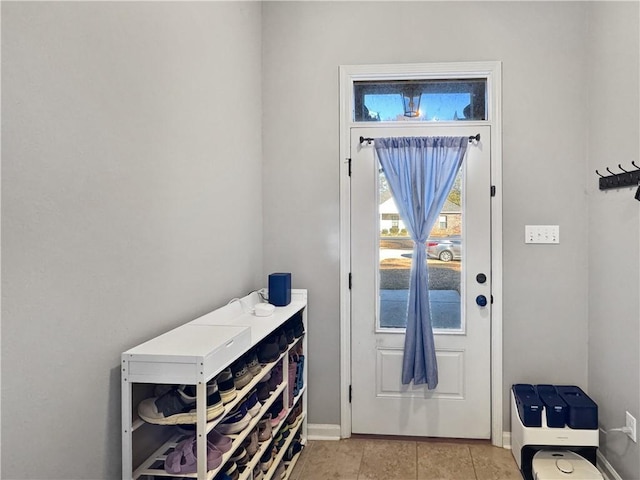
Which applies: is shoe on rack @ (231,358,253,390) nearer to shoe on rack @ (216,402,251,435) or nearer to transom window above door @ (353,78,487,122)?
shoe on rack @ (216,402,251,435)

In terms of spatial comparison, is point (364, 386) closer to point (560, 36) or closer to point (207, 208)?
point (207, 208)

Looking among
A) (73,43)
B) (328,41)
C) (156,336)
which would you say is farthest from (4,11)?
(328,41)

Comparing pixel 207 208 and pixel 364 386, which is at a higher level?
pixel 207 208

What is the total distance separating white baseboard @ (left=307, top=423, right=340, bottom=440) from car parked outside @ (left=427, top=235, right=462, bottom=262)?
51.1 inches

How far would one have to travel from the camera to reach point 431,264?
2828 millimetres

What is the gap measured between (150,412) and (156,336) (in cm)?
29

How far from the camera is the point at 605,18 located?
2430 mm

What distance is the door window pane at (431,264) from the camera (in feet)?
9.20

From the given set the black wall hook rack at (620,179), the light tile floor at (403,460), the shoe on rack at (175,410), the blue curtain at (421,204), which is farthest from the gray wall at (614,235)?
the shoe on rack at (175,410)

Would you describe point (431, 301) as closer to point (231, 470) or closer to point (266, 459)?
point (266, 459)

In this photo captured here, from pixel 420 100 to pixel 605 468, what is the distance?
7.85 ft

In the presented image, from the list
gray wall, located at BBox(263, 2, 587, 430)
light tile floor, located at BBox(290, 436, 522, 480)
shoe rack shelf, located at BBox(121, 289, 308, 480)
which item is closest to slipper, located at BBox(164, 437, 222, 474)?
shoe rack shelf, located at BBox(121, 289, 308, 480)

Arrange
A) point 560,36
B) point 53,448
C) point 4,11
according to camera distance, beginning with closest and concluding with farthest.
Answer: point 4,11 < point 53,448 < point 560,36

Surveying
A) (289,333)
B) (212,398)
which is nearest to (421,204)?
(289,333)
